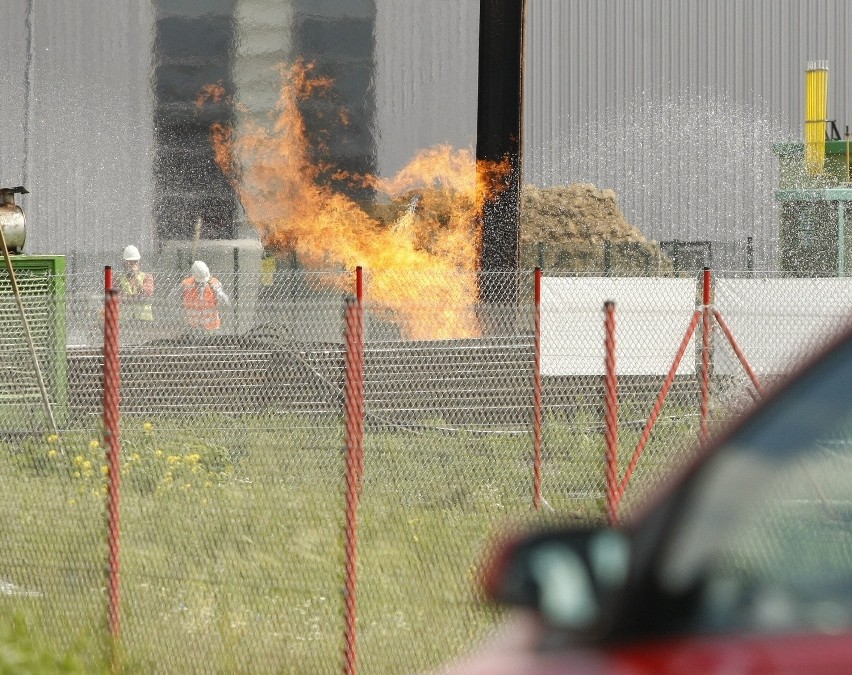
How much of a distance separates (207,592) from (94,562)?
0.65 meters

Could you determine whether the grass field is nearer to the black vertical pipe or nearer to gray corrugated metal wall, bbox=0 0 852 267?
the black vertical pipe

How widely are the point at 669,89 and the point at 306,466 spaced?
35944mm

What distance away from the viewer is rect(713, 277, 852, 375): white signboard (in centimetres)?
1140

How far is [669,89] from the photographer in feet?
142

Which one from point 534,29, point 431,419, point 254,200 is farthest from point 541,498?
point 534,29

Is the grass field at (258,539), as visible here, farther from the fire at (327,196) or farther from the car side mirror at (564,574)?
the fire at (327,196)

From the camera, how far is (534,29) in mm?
41875

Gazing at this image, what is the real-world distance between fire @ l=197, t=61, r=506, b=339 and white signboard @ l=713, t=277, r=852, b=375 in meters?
18.9

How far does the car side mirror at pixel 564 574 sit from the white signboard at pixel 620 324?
767 centimetres

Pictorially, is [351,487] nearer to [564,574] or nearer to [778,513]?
[564,574]

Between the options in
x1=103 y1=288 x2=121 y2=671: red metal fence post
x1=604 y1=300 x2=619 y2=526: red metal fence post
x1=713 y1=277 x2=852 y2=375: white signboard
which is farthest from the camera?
x1=713 y1=277 x2=852 y2=375: white signboard

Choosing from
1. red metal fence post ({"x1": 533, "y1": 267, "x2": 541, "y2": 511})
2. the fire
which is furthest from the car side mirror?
the fire

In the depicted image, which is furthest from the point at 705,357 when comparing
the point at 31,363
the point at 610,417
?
the point at 31,363

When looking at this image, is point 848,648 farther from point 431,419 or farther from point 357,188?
point 357,188
